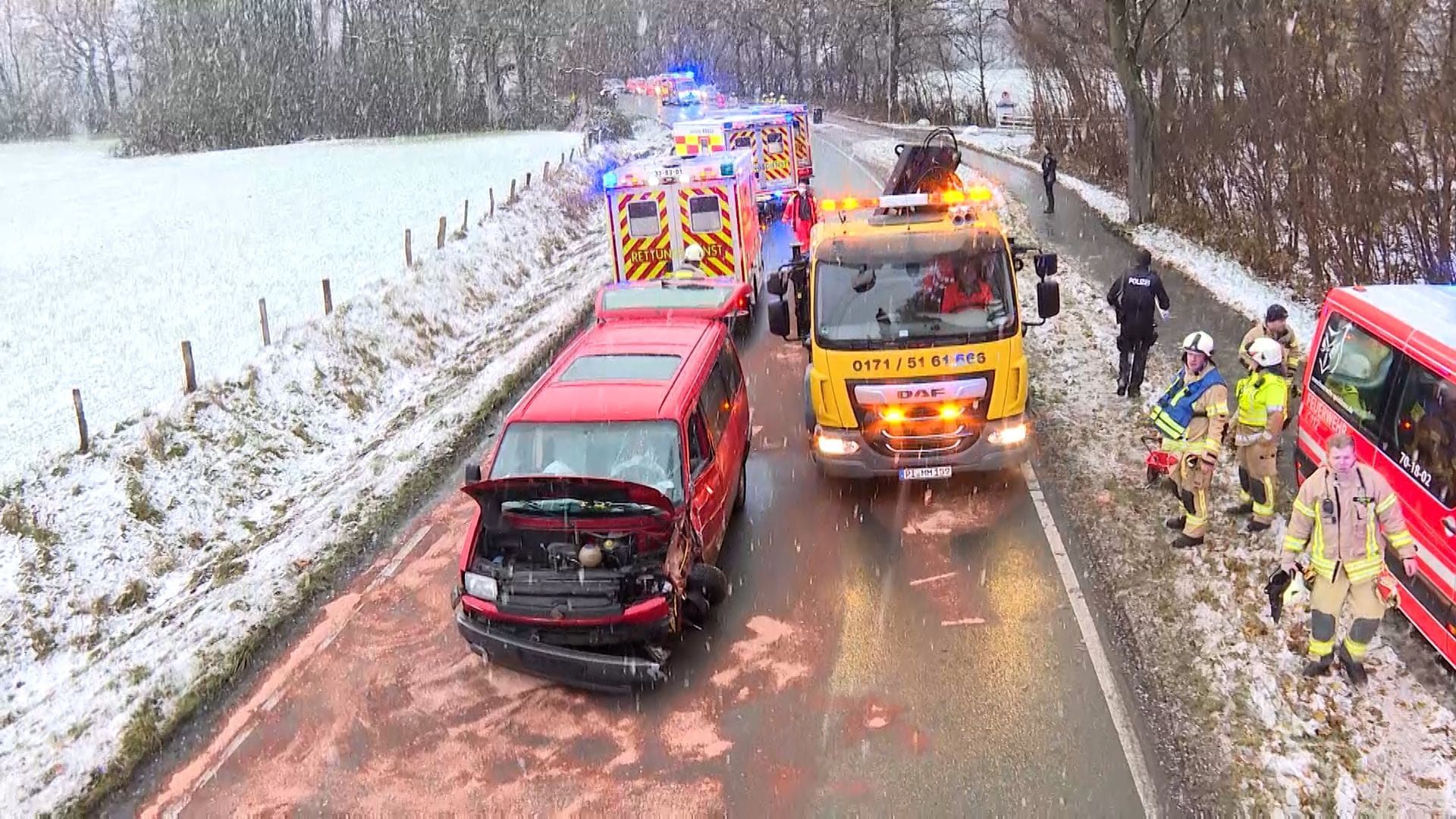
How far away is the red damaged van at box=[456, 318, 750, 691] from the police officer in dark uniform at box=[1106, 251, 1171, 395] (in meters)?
5.34

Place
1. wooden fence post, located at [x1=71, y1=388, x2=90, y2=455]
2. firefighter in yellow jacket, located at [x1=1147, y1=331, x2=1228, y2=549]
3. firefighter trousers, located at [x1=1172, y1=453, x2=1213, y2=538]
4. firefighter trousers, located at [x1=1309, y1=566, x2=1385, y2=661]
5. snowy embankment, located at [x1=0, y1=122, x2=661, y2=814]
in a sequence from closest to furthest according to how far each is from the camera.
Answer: firefighter trousers, located at [x1=1309, y1=566, x2=1385, y2=661] < snowy embankment, located at [x1=0, y1=122, x2=661, y2=814] < firefighter in yellow jacket, located at [x1=1147, y1=331, x2=1228, y2=549] < firefighter trousers, located at [x1=1172, y1=453, x2=1213, y2=538] < wooden fence post, located at [x1=71, y1=388, x2=90, y2=455]

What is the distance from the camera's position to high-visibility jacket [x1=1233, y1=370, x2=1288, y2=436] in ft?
24.7

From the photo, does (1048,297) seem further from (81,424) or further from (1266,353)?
(81,424)

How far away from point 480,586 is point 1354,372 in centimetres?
638

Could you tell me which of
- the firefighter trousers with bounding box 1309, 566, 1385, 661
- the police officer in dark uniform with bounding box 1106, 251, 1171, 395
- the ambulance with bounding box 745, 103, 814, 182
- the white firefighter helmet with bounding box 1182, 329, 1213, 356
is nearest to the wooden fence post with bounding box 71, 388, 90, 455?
the white firefighter helmet with bounding box 1182, 329, 1213, 356

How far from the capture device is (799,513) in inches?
364

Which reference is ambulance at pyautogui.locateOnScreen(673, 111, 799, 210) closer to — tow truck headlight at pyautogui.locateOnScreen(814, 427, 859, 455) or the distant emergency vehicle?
tow truck headlight at pyautogui.locateOnScreen(814, 427, 859, 455)

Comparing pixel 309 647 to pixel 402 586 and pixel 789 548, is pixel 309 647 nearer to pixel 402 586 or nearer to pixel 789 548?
pixel 402 586

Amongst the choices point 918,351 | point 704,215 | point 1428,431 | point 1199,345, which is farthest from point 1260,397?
point 704,215

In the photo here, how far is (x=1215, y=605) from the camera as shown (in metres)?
7.23

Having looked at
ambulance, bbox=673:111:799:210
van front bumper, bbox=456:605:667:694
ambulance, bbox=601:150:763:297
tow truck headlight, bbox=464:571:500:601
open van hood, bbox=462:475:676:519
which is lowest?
van front bumper, bbox=456:605:667:694

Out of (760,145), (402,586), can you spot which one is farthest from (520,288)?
(402,586)

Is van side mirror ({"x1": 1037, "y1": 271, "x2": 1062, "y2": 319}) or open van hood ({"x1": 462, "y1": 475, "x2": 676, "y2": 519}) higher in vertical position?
van side mirror ({"x1": 1037, "y1": 271, "x2": 1062, "y2": 319})

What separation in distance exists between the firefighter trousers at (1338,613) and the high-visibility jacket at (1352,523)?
75 millimetres
